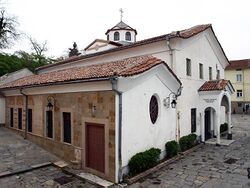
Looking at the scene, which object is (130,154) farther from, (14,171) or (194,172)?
(14,171)

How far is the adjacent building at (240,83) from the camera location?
1672 inches

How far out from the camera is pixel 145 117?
10562mm

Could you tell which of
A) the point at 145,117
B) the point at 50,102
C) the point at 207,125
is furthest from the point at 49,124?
the point at 207,125

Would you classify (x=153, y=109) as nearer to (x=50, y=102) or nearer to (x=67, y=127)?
(x=67, y=127)

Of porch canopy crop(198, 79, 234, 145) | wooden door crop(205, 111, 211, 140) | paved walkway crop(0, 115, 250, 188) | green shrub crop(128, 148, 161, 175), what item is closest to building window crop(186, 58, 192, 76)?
porch canopy crop(198, 79, 234, 145)

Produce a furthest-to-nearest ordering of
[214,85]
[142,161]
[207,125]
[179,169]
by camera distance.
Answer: [207,125] < [214,85] < [179,169] < [142,161]

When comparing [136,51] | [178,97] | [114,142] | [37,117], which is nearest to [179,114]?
[178,97]

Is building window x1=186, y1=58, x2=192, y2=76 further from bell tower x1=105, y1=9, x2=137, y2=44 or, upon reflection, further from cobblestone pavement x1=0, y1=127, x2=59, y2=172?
bell tower x1=105, y1=9, x2=137, y2=44

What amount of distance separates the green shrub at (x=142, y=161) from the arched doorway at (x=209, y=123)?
8.21 meters

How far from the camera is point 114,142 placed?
9227 millimetres

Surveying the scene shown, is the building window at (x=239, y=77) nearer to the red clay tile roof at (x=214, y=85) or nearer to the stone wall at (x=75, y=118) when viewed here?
the red clay tile roof at (x=214, y=85)

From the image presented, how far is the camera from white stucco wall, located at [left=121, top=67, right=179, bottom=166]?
9.59 m

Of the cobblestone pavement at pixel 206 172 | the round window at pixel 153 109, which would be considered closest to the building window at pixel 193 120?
the cobblestone pavement at pixel 206 172

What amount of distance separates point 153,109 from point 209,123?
862cm
